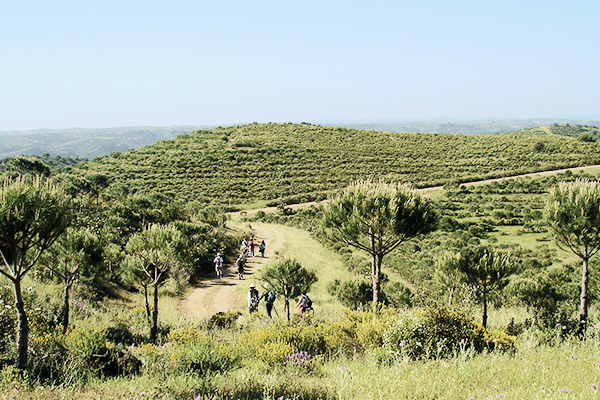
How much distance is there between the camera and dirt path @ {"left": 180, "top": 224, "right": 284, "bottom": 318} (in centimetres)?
1603

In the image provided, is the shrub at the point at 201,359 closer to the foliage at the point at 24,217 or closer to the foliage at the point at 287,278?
the foliage at the point at 24,217

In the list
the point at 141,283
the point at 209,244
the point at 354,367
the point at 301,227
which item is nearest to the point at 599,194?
the point at 354,367

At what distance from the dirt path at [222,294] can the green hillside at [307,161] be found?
31.7 metres

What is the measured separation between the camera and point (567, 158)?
228 ft

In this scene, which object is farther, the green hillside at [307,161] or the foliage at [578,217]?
the green hillside at [307,161]

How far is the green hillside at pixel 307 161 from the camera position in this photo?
197ft

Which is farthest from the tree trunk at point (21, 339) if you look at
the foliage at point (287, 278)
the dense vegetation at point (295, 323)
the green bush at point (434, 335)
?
the foliage at point (287, 278)

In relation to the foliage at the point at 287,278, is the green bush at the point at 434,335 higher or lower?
higher

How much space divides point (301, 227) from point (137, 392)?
37.0 m

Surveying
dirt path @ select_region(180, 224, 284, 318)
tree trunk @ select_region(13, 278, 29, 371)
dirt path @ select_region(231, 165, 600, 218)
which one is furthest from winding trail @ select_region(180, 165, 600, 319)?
dirt path @ select_region(231, 165, 600, 218)

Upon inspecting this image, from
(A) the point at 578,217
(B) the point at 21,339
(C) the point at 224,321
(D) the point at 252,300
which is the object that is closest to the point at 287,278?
(D) the point at 252,300

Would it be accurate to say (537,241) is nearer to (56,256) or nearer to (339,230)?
(339,230)

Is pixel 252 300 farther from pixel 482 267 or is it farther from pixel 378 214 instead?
pixel 482 267

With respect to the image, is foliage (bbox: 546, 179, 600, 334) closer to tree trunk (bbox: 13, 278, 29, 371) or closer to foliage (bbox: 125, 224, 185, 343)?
foliage (bbox: 125, 224, 185, 343)
